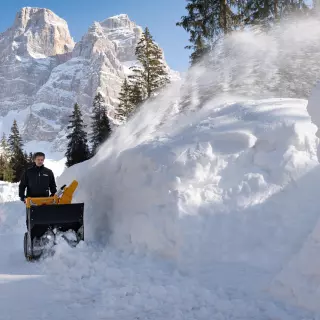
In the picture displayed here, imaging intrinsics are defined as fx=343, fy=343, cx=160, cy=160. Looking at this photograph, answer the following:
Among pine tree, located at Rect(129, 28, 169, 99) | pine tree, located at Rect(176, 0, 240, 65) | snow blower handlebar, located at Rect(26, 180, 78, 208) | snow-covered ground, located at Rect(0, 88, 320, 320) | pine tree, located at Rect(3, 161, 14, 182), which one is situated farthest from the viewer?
pine tree, located at Rect(3, 161, 14, 182)

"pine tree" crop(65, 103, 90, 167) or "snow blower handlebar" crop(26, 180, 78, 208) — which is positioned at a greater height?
"pine tree" crop(65, 103, 90, 167)

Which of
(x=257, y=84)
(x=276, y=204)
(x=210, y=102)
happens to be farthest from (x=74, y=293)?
(x=257, y=84)

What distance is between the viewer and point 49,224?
582cm

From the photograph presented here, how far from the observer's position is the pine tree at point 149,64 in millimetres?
30438

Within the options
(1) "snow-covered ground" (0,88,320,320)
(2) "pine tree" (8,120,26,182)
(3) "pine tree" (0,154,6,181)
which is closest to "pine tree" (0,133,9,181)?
(3) "pine tree" (0,154,6,181)

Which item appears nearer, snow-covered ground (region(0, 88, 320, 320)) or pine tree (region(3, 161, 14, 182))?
snow-covered ground (region(0, 88, 320, 320))

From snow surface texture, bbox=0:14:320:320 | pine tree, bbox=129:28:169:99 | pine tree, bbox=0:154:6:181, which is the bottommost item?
snow surface texture, bbox=0:14:320:320

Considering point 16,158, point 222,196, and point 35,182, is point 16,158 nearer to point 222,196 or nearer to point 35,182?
point 35,182

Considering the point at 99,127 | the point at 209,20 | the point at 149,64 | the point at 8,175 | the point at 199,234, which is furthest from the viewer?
the point at 8,175

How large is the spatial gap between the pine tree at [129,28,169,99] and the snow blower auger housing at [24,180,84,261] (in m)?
25.2

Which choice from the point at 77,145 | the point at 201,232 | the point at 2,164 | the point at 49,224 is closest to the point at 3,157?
the point at 2,164

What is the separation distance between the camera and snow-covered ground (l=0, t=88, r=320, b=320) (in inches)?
142

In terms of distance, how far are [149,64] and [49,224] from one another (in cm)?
2683

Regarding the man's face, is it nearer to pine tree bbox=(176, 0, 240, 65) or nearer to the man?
the man
